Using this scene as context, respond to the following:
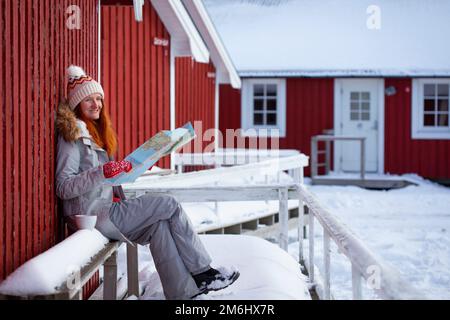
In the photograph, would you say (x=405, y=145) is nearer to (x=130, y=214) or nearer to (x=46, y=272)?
(x=130, y=214)

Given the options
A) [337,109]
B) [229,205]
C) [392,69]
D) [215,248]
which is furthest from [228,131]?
[215,248]

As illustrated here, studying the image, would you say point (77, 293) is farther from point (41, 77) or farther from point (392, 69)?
point (392, 69)

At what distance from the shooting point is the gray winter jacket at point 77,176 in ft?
11.1

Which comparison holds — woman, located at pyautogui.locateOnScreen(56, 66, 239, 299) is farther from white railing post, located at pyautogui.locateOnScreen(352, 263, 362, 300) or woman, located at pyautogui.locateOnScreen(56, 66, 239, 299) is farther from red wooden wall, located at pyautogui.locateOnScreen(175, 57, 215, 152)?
red wooden wall, located at pyautogui.locateOnScreen(175, 57, 215, 152)

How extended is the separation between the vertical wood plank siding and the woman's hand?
0.36 meters

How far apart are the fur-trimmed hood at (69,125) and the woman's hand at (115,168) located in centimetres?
36

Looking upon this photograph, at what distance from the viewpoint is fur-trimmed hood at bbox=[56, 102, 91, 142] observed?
342 centimetres

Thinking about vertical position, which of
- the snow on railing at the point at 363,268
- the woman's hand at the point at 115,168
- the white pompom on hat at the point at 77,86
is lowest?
the snow on railing at the point at 363,268

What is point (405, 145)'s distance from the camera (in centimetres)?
1667

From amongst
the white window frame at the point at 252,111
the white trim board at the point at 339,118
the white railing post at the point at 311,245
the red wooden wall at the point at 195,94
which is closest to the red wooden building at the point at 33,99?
the white railing post at the point at 311,245

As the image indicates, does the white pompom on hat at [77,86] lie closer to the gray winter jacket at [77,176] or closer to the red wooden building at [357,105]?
the gray winter jacket at [77,176]

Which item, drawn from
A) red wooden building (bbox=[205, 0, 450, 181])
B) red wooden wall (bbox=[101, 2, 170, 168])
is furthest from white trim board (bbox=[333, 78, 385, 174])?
red wooden wall (bbox=[101, 2, 170, 168])

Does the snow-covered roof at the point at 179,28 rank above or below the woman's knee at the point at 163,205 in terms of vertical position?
above

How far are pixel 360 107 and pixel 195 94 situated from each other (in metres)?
6.17
